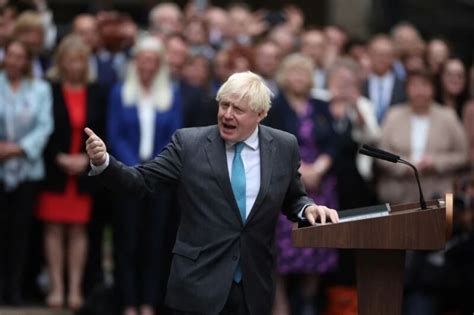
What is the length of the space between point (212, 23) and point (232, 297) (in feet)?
24.2

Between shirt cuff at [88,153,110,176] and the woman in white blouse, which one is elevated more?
shirt cuff at [88,153,110,176]

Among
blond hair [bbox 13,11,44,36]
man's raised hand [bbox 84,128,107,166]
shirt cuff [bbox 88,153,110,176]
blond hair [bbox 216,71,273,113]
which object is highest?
blond hair [bbox 13,11,44,36]

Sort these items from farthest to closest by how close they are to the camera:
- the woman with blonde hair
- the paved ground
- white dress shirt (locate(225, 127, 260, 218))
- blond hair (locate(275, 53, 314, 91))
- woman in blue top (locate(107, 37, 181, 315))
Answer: blond hair (locate(275, 53, 314, 91)) → the woman with blonde hair → woman in blue top (locate(107, 37, 181, 315)) → the paved ground → white dress shirt (locate(225, 127, 260, 218))

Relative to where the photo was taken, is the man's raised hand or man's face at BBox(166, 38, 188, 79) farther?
man's face at BBox(166, 38, 188, 79)

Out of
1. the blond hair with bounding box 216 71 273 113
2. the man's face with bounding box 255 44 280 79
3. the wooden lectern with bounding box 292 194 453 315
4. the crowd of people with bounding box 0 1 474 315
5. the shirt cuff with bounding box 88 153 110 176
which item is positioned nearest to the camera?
the wooden lectern with bounding box 292 194 453 315

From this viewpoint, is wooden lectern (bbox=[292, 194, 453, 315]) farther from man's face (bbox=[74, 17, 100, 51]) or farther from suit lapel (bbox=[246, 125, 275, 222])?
man's face (bbox=[74, 17, 100, 51])

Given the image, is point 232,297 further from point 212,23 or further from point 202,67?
point 212,23

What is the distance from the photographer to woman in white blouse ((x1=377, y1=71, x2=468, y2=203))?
38.7 feet

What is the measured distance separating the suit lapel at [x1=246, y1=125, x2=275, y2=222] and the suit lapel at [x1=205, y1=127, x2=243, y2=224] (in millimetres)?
121

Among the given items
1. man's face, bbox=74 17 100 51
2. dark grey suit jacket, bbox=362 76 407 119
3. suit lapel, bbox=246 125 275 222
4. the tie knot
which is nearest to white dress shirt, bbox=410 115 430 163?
dark grey suit jacket, bbox=362 76 407 119

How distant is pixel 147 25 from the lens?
51.8ft

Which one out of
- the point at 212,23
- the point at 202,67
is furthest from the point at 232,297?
the point at 212,23

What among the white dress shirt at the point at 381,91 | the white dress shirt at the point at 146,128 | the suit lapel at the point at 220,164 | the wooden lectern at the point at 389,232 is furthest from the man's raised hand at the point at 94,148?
the white dress shirt at the point at 381,91

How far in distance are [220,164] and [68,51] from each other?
4256 millimetres
